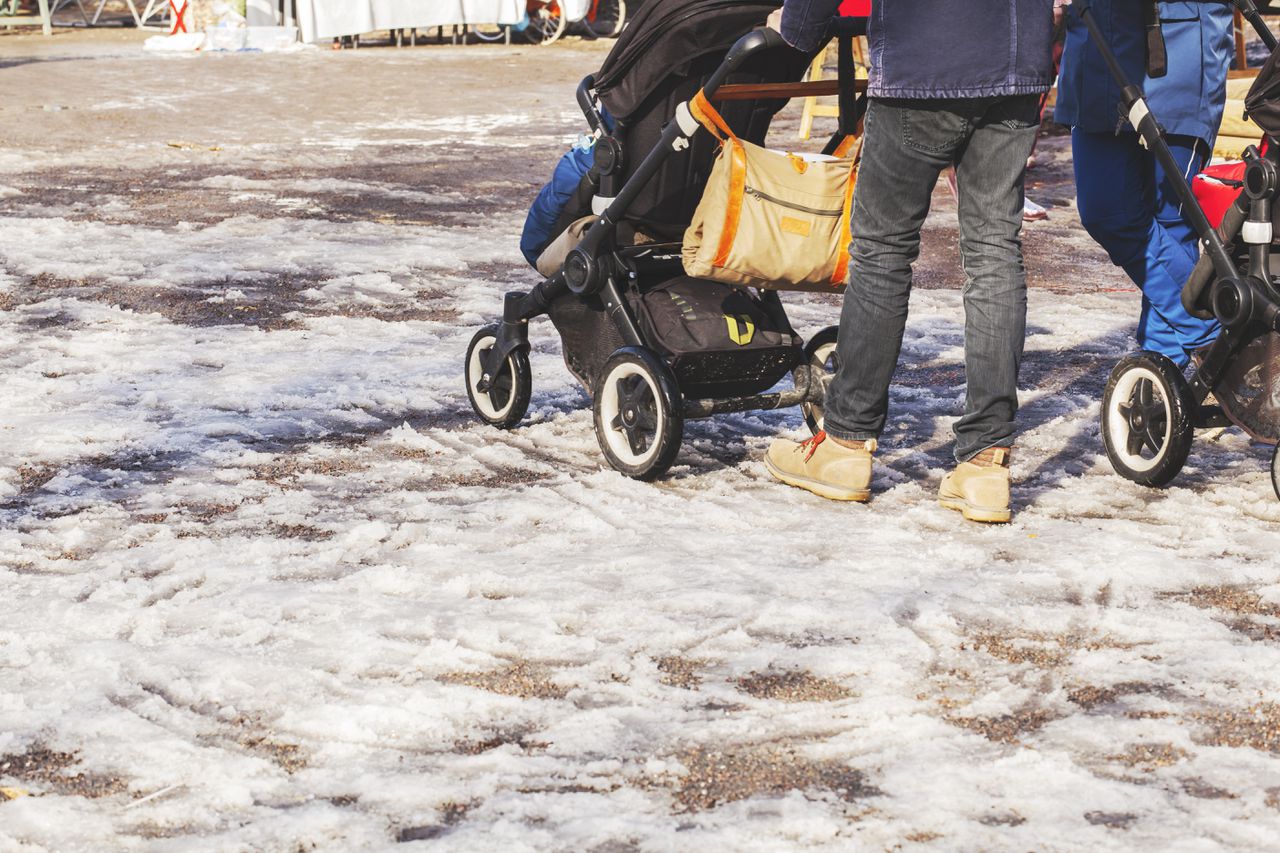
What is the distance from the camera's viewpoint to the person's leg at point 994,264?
420 centimetres

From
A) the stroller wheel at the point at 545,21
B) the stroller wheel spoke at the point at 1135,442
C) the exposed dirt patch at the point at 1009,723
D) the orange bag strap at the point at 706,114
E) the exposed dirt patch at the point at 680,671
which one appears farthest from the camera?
the stroller wheel at the point at 545,21

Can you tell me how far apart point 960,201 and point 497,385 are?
1.65 metres

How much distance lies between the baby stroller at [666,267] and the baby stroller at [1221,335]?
85cm

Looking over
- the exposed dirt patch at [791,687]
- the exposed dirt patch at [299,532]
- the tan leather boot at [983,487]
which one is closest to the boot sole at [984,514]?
the tan leather boot at [983,487]

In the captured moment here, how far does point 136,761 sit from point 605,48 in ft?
68.1

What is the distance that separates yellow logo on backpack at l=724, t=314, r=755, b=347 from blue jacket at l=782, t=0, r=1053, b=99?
2.97ft

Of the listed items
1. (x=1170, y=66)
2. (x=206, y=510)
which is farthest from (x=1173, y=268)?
(x=206, y=510)

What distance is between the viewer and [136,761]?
115 inches

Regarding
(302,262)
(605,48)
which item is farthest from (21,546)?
(605,48)

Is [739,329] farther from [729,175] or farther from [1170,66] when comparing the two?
[1170,66]

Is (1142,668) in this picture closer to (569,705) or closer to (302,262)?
(569,705)

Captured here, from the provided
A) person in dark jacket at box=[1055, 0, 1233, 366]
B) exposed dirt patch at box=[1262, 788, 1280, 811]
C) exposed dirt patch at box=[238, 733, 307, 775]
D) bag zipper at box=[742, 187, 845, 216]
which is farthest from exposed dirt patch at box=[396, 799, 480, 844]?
person in dark jacket at box=[1055, 0, 1233, 366]

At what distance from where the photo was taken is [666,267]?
4.93 m

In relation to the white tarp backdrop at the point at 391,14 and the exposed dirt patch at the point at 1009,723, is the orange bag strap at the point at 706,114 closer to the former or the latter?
the exposed dirt patch at the point at 1009,723
